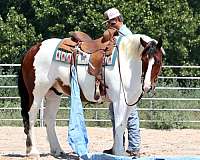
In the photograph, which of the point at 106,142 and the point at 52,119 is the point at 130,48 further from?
the point at 106,142

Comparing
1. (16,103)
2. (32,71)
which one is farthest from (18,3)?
(32,71)

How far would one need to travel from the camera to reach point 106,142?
9867mm

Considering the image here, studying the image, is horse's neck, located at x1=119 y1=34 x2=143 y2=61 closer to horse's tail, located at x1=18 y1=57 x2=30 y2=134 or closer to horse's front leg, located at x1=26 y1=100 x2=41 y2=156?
horse's front leg, located at x1=26 y1=100 x2=41 y2=156

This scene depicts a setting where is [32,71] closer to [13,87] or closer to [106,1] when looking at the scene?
[13,87]

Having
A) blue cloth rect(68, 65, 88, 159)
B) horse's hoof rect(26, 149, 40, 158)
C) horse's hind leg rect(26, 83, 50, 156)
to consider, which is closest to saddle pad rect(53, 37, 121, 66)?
blue cloth rect(68, 65, 88, 159)

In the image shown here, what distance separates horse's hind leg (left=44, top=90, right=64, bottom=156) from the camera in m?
8.05

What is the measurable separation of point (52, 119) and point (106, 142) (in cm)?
195

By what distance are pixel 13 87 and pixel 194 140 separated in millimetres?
4137

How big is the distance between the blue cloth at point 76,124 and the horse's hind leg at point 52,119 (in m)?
0.71

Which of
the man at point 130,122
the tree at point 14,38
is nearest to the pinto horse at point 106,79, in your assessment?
the man at point 130,122

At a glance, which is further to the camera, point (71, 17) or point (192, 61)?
point (192, 61)

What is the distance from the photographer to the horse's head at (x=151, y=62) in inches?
270

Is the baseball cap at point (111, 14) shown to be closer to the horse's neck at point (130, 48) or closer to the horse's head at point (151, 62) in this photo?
the horse's neck at point (130, 48)

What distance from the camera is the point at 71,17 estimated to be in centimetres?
2058
